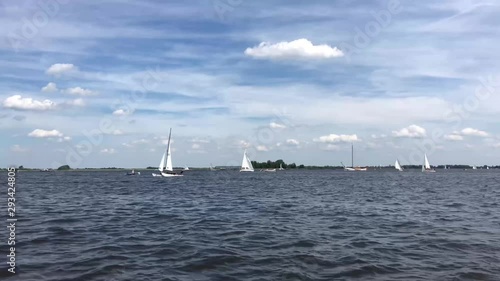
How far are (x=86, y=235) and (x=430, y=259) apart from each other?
1602 centimetres

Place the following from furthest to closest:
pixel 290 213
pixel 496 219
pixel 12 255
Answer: pixel 290 213 → pixel 496 219 → pixel 12 255

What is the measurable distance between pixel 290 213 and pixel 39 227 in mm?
17011

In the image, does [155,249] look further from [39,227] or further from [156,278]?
[39,227]

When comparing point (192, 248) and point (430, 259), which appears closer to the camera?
point (430, 259)

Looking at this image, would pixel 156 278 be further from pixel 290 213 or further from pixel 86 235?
pixel 290 213

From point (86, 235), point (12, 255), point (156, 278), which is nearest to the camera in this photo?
point (156, 278)

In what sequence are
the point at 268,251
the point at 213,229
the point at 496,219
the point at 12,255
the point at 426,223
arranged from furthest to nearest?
the point at 496,219
the point at 426,223
the point at 213,229
the point at 268,251
the point at 12,255

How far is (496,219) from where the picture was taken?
1122 inches

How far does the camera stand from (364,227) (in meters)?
24.7

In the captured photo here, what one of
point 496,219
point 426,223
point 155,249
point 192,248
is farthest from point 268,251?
point 496,219

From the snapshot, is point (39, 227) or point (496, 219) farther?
point (496, 219)

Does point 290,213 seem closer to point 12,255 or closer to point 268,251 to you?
point 268,251

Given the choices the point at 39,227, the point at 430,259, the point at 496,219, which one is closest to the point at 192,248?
the point at 430,259

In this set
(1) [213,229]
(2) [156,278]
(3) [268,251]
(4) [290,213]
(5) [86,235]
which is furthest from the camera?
(4) [290,213]
